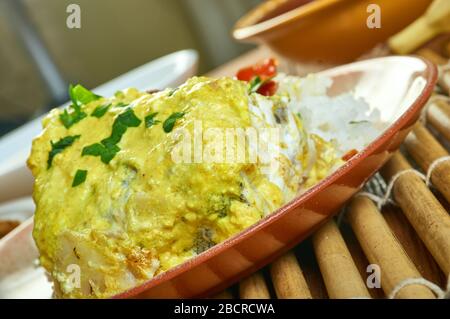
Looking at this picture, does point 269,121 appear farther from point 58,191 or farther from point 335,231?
point 58,191

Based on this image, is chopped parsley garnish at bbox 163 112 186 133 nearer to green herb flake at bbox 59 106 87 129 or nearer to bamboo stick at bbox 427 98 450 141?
green herb flake at bbox 59 106 87 129

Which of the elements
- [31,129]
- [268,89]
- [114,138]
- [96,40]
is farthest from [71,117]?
[96,40]

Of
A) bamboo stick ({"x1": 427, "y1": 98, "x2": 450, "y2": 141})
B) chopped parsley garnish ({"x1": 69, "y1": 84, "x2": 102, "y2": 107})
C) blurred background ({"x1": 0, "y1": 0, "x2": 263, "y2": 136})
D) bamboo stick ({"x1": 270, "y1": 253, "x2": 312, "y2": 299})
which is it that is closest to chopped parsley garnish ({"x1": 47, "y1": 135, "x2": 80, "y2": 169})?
chopped parsley garnish ({"x1": 69, "y1": 84, "x2": 102, "y2": 107})

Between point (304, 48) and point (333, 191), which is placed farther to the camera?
point (304, 48)

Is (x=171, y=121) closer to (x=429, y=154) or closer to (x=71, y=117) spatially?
(x=71, y=117)

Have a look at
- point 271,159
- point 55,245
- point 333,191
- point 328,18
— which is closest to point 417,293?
point 333,191

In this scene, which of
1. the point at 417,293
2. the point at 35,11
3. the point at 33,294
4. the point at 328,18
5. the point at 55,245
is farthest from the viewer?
the point at 35,11
